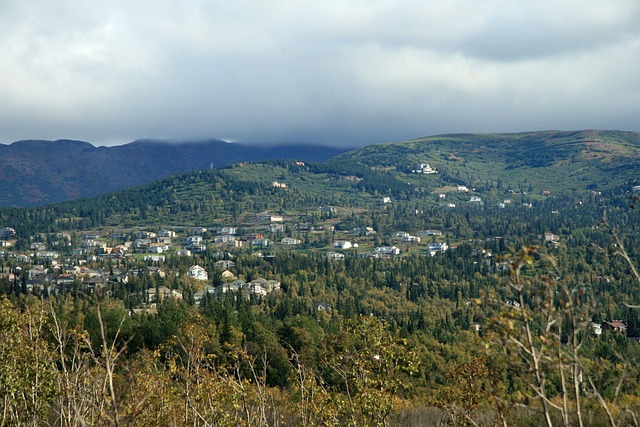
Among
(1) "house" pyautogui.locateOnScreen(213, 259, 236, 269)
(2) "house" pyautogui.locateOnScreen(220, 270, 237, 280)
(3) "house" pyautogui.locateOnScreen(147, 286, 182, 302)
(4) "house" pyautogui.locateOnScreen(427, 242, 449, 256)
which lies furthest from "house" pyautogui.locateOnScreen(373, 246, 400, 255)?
(3) "house" pyautogui.locateOnScreen(147, 286, 182, 302)

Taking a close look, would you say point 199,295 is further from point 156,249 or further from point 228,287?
point 156,249

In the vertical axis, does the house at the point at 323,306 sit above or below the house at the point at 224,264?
above

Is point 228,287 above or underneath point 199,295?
underneath

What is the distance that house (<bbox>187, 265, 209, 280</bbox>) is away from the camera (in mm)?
136800

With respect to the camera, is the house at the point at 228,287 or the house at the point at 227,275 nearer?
the house at the point at 228,287

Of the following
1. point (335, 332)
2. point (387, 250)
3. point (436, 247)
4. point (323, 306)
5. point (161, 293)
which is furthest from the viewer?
point (436, 247)

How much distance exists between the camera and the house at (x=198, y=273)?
137 meters

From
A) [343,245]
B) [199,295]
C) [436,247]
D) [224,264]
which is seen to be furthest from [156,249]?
[199,295]

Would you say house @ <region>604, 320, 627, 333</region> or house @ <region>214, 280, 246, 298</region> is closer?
house @ <region>604, 320, 627, 333</region>

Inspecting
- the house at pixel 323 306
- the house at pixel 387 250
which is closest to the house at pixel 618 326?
the house at pixel 323 306

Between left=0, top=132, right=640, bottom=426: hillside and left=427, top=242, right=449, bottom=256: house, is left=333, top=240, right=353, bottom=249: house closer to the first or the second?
left=0, top=132, right=640, bottom=426: hillside

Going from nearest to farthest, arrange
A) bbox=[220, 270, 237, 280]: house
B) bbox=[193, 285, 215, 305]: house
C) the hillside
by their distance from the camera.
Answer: the hillside → bbox=[193, 285, 215, 305]: house → bbox=[220, 270, 237, 280]: house

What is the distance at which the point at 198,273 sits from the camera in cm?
13900

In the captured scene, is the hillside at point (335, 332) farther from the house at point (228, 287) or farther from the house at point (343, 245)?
the house at point (228, 287)
